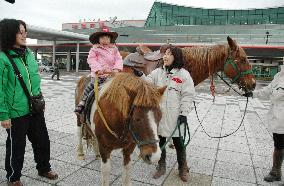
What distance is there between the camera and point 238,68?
4.24 m

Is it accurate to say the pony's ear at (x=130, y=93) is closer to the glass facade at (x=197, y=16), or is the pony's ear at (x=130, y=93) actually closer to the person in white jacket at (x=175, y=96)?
the person in white jacket at (x=175, y=96)

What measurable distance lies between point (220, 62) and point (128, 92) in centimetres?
233

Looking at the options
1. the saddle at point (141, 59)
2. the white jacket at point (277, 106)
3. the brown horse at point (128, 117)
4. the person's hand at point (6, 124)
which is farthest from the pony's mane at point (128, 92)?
the white jacket at point (277, 106)

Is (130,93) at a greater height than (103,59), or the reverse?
(103,59)

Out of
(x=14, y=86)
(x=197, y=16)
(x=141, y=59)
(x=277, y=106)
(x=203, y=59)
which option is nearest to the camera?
(x=14, y=86)

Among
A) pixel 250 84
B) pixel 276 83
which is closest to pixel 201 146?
pixel 250 84

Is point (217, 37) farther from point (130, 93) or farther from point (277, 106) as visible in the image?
point (130, 93)

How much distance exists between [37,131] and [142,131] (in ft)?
5.99

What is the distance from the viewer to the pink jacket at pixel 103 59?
3674 mm

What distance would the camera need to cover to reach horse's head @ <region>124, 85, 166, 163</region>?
2.32 meters

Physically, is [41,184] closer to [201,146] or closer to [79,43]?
[201,146]

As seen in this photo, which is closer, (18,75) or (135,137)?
(135,137)

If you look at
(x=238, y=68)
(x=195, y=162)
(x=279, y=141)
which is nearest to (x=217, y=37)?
(x=238, y=68)

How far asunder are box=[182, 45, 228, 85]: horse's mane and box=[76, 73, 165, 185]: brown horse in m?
1.76
